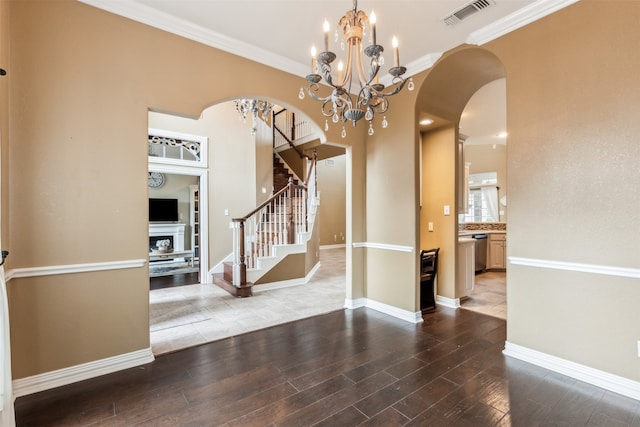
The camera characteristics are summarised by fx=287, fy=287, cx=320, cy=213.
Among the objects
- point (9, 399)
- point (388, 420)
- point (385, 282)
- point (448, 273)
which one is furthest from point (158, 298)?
point (448, 273)

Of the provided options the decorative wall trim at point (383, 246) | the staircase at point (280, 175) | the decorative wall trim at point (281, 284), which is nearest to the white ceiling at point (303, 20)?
the decorative wall trim at point (383, 246)

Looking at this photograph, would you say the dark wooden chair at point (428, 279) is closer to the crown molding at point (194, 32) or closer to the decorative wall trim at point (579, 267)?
the decorative wall trim at point (579, 267)

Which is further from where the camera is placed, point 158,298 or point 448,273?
point 158,298

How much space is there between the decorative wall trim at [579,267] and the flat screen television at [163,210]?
30.0ft

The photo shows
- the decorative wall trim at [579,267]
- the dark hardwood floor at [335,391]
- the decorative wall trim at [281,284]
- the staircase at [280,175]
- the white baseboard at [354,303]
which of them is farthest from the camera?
the staircase at [280,175]

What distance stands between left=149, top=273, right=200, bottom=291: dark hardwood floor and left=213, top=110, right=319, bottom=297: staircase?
0.69 meters

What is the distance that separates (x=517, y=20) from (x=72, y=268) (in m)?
4.34

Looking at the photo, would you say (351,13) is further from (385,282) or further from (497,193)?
(497,193)

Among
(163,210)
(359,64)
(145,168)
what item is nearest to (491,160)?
(359,64)

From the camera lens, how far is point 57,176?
7.34ft

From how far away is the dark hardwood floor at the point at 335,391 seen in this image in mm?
1855

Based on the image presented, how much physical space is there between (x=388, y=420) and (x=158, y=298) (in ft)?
13.8

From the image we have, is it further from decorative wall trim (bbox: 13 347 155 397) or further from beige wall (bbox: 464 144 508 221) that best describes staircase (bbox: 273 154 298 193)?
decorative wall trim (bbox: 13 347 155 397)

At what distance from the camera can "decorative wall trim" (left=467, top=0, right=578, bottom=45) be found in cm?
239
